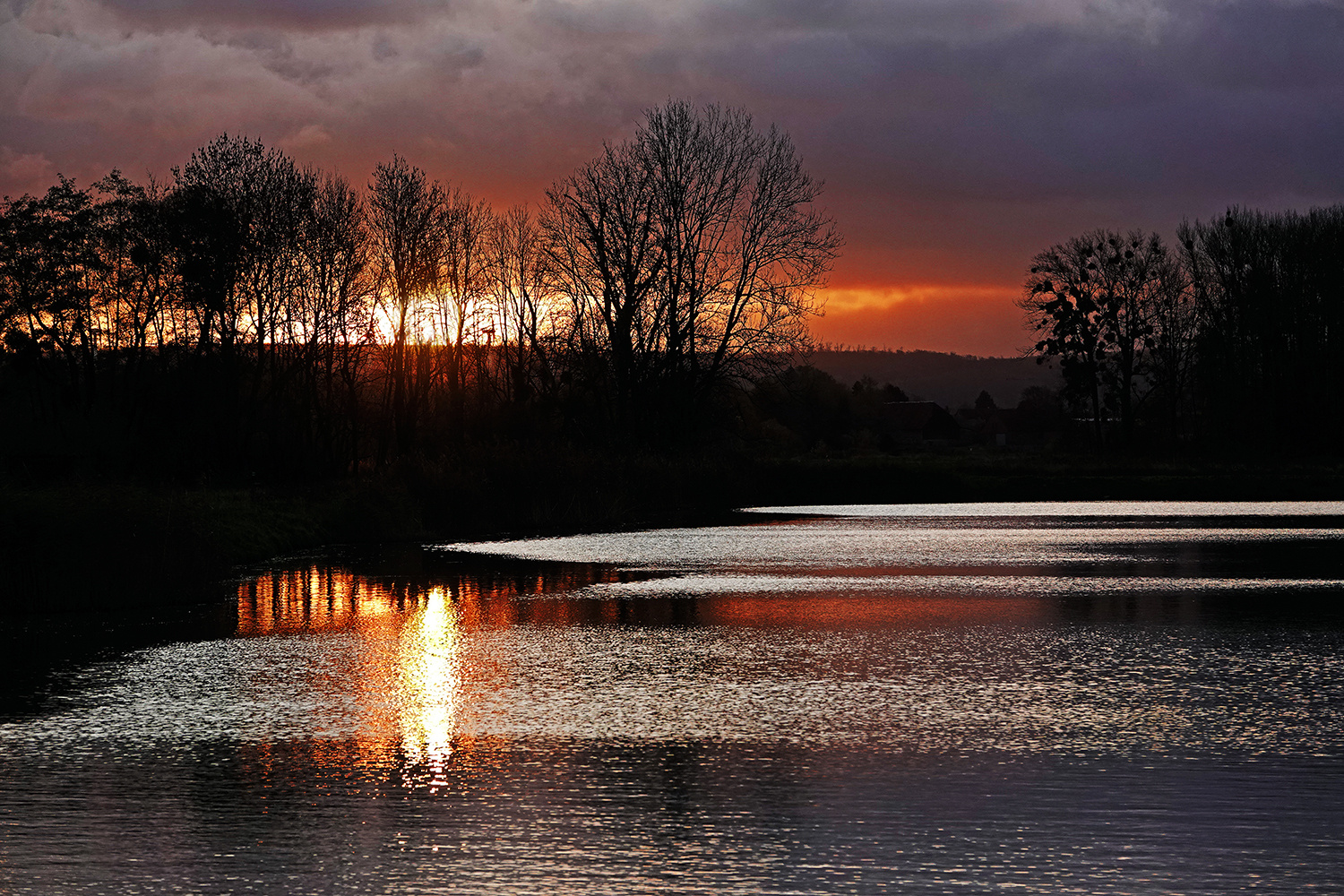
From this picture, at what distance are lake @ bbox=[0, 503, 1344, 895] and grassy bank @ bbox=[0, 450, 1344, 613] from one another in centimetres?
118

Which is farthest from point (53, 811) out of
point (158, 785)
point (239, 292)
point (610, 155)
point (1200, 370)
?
point (1200, 370)

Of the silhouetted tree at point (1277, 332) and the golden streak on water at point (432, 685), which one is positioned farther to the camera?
the silhouetted tree at point (1277, 332)

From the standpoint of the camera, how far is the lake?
605 cm

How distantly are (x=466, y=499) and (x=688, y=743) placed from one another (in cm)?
2679

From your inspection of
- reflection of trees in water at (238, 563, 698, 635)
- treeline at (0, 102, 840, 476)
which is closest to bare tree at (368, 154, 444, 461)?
treeline at (0, 102, 840, 476)

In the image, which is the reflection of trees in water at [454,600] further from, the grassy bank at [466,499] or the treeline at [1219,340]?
the treeline at [1219,340]

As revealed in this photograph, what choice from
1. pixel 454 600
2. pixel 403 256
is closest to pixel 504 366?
pixel 403 256

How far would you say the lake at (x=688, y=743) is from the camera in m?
6.05

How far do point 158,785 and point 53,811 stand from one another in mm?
670

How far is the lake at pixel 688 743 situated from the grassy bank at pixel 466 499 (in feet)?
3.87

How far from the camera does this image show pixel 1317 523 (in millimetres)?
34812

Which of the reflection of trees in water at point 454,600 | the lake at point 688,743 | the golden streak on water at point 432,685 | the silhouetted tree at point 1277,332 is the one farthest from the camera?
the silhouetted tree at point 1277,332

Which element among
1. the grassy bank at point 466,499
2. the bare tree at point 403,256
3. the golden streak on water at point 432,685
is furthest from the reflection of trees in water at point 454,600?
the bare tree at point 403,256

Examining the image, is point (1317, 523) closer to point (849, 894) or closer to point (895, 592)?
point (895, 592)
